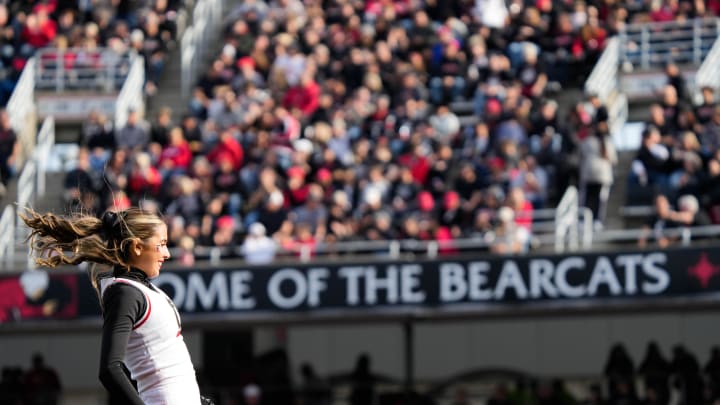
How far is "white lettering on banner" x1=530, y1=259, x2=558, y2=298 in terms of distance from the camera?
15898mm

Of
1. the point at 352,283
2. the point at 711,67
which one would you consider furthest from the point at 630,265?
the point at 711,67

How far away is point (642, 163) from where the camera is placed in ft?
55.4

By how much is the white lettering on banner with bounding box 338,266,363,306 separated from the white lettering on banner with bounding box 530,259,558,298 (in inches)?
71.3

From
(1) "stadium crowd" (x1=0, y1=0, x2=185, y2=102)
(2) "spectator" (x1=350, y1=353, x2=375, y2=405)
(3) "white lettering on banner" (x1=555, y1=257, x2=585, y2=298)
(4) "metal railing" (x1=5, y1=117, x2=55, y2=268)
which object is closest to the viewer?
(3) "white lettering on banner" (x1=555, y1=257, x2=585, y2=298)

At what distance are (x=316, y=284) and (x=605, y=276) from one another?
3.02 meters

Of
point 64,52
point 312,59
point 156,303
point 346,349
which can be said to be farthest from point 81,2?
point 156,303

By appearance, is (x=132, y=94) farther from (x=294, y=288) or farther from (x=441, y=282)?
(x=441, y=282)

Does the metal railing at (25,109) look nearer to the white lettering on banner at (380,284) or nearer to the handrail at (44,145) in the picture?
the handrail at (44,145)

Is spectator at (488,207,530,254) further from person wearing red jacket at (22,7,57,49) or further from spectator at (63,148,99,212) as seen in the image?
person wearing red jacket at (22,7,57,49)

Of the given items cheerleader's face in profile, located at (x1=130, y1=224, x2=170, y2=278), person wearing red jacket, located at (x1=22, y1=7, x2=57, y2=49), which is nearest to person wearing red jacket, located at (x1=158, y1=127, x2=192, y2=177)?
person wearing red jacket, located at (x1=22, y1=7, x2=57, y2=49)

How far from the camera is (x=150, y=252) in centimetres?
544

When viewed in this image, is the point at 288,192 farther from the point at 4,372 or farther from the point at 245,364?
the point at 4,372

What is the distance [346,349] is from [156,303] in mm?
15530

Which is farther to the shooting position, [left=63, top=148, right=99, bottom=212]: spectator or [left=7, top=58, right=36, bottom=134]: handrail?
[left=7, top=58, right=36, bottom=134]: handrail
